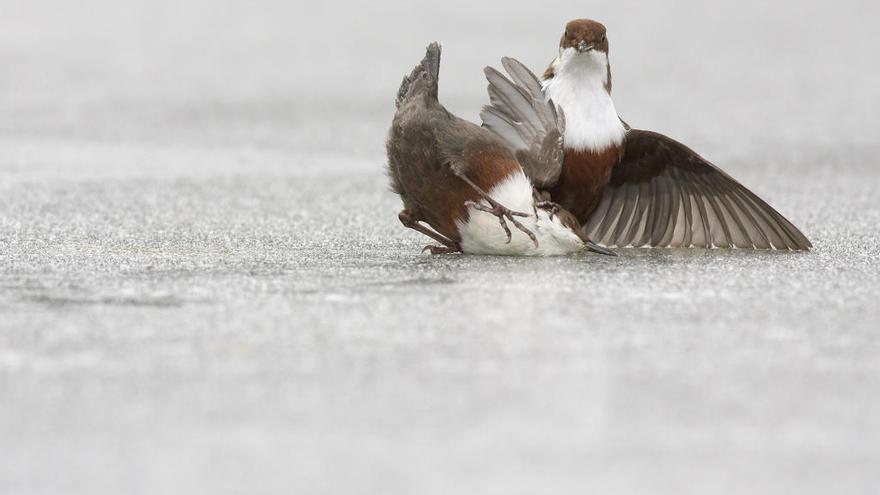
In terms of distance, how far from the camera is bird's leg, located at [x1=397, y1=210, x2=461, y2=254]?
4.89m

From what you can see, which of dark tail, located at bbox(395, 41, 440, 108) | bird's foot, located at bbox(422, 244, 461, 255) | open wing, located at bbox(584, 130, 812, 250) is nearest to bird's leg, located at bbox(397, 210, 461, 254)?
bird's foot, located at bbox(422, 244, 461, 255)

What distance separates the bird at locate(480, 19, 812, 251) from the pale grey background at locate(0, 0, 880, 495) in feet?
1.14

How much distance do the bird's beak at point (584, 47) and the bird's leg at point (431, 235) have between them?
0.85 metres

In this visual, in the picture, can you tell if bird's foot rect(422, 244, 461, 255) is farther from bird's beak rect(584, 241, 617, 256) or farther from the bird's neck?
the bird's neck

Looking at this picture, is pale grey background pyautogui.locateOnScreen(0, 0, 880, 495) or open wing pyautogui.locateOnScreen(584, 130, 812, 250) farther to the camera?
open wing pyautogui.locateOnScreen(584, 130, 812, 250)

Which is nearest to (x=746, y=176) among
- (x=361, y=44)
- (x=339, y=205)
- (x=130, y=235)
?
(x=339, y=205)

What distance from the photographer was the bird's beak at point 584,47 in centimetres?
507

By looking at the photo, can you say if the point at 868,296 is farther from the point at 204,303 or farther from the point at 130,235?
the point at 130,235

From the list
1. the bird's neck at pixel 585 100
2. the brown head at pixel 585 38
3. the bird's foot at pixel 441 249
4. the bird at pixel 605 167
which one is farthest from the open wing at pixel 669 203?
the bird's foot at pixel 441 249

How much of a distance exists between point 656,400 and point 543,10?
9.81m

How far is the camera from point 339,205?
21.2 ft

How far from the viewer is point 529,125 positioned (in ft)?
16.1

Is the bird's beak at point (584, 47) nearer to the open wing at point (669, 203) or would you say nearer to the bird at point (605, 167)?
the bird at point (605, 167)

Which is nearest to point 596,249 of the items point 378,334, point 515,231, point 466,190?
point 515,231
